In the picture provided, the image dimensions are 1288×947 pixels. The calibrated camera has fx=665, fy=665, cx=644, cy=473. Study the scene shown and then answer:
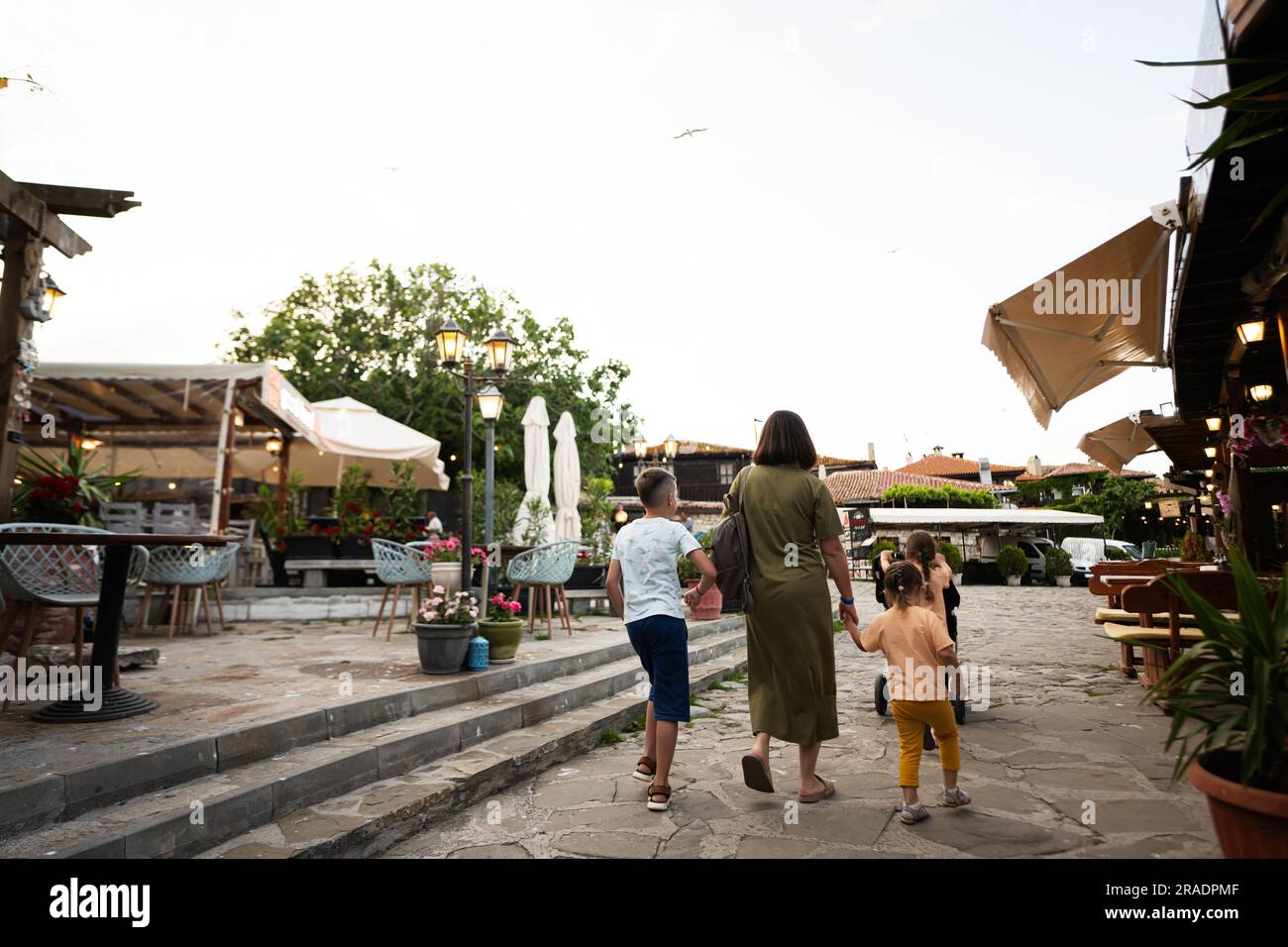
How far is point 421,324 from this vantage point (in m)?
19.9

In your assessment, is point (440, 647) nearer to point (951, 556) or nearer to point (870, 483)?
point (951, 556)

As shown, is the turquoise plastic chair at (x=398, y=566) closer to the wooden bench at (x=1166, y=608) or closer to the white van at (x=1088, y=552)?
the wooden bench at (x=1166, y=608)

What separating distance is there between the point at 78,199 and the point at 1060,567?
2332 cm

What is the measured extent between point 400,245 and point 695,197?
11.5 meters

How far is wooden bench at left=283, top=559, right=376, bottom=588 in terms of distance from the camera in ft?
31.0

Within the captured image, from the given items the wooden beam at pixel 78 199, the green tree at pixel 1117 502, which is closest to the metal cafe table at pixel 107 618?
the wooden beam at pixel 78 199

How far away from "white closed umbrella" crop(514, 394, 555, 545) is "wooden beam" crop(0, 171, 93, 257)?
266 inches

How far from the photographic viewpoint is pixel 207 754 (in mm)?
2984

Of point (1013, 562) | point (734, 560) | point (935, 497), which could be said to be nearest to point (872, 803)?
point (734, 560)

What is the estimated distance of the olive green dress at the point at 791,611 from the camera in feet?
10.1

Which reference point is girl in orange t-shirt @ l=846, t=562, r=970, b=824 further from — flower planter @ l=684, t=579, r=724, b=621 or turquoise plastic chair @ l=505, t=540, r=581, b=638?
turquoise plastic chair @ l=505, t=540, r=581, b=638

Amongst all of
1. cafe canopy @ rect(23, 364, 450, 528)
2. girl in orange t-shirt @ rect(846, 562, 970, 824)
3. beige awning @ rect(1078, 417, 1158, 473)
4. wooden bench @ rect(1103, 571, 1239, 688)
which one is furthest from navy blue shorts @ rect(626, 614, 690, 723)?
beige awning @ rect(1078, 417, 1158, 473)

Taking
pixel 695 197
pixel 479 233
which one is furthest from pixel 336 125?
pixel 479 233
